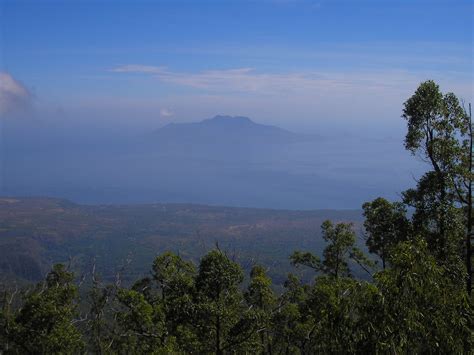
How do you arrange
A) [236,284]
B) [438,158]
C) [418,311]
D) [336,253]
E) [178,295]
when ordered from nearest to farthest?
[418,311]
[438,158]
[236,284]
[178,295]
[336,253]

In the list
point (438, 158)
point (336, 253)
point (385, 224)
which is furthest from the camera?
point (336, 253)

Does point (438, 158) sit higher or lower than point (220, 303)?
higher

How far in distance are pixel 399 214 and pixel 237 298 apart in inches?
239

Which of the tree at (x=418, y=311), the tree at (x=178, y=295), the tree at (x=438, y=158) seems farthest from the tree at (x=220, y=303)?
the tree at (x=418, y=311)

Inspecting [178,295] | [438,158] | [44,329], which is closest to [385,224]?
[438,158]

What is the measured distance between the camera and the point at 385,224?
15.0 m

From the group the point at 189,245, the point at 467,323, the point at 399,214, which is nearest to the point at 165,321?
the point at 399,214

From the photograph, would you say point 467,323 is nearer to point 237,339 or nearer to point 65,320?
point 237,339

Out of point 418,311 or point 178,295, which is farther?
point 178,295

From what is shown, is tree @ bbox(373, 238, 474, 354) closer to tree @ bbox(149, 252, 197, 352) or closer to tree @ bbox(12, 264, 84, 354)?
tree @ bbox(149, 252, 197, 352)

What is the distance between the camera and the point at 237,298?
14.7m

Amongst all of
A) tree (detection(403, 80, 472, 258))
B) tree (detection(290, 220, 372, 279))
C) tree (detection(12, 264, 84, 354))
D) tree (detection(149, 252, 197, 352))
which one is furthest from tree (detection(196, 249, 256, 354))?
tree (detection(403, 80, 472, 258))

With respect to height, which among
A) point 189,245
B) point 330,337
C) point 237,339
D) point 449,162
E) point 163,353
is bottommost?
point 189,245

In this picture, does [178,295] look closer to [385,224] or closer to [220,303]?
[220,303]
